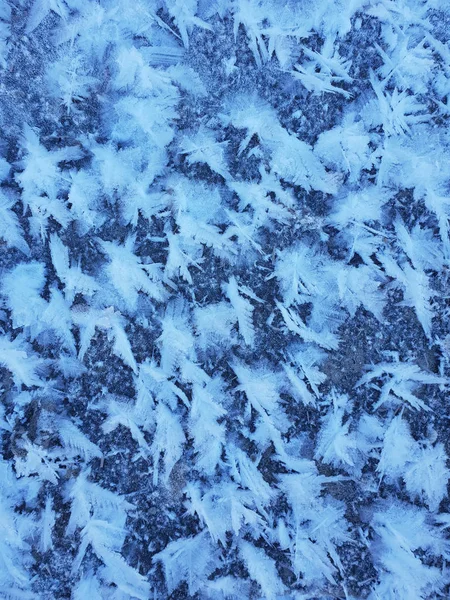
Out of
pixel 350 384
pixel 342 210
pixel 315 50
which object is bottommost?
pixel 350 384

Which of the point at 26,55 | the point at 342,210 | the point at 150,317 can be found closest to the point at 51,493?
the point at 150,317

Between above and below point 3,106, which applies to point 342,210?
below

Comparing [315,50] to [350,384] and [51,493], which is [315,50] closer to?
[350,384]

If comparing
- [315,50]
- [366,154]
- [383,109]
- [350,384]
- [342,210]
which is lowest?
[350,384]

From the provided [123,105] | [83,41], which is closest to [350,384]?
[123,105]

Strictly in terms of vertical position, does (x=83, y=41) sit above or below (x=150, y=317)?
above

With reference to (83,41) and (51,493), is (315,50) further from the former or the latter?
(51,493)
